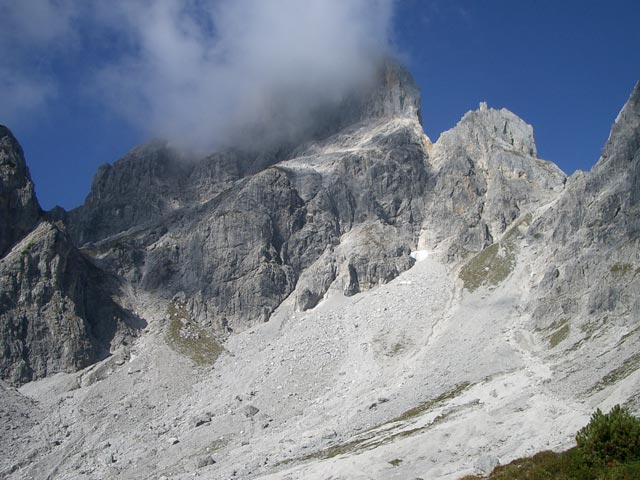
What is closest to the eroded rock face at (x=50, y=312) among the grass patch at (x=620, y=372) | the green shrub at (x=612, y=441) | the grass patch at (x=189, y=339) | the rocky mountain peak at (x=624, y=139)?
the grass patch at (x=189, y=339)

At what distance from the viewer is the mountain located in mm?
72812

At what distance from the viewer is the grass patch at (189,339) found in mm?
115500

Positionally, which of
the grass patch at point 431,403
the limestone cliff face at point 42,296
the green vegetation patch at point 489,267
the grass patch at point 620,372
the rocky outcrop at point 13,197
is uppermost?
the rocky outcrop at point 13,197

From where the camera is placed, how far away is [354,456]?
6238cm

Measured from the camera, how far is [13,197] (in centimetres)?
13038

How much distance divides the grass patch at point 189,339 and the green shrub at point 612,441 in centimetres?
8868

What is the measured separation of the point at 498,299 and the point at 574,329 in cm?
2119

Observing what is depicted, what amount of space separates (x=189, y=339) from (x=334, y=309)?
30218 mm

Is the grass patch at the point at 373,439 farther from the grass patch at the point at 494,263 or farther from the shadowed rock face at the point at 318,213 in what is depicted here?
the shadowed rock face at the point at 318,213

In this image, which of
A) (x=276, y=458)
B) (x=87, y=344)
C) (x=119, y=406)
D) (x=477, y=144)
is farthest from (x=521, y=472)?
(x=477, y=144)

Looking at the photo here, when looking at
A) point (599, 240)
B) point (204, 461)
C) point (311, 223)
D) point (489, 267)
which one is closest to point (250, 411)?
point (204, 461)

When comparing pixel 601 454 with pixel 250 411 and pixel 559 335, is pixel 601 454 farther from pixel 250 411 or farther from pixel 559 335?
pixel 250 411

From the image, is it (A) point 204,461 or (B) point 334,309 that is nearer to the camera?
(A) point 204,461

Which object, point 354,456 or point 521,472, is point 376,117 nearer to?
point 354,456
